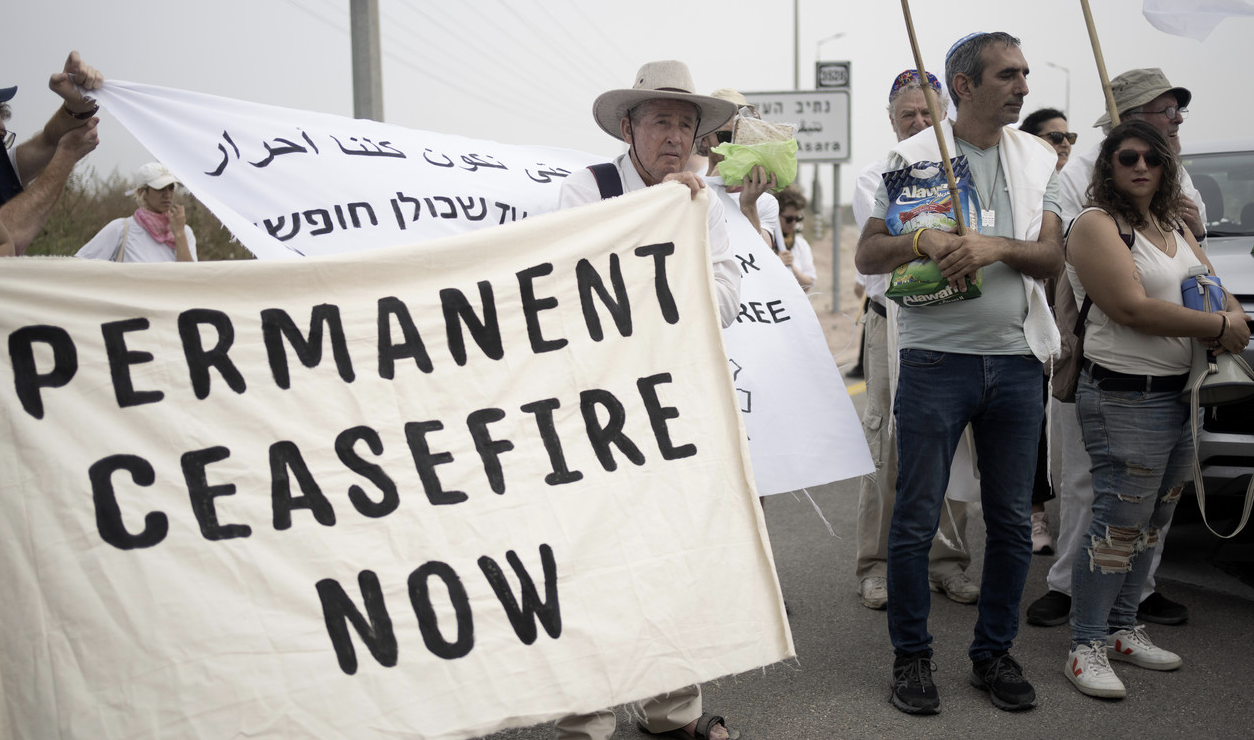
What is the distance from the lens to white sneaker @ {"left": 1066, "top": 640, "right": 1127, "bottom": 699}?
351 centimetres

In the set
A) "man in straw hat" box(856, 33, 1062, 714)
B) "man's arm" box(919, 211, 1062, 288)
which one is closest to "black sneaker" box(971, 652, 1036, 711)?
"man in straw hat" box(856, 33, 1062, 714)

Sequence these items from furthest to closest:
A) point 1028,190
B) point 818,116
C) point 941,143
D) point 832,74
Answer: point 832,74, point 818,116, point 1028,190, point 941,143

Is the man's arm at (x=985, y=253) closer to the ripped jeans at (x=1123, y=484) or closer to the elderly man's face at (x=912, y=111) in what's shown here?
the ripped jeans at (x=1123, y=484)

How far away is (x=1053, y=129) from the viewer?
5.70 m

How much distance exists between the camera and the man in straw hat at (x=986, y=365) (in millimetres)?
3400

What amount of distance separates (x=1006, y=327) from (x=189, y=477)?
8.44ft

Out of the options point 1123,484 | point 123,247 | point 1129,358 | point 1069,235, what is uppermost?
point 123,247

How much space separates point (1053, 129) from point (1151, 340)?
8.35 ft

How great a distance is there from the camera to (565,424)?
2.66 meters

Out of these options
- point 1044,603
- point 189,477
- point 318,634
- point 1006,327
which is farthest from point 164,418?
point 1044,603

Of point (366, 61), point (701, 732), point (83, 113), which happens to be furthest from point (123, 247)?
point (701, 732)

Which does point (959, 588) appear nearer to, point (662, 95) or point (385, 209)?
point (662, 95)

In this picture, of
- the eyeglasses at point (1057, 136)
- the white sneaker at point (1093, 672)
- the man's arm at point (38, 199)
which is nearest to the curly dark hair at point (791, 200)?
the eyeglasses at point (1057, 136)

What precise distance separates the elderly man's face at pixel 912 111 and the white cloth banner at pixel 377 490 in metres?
2.13
